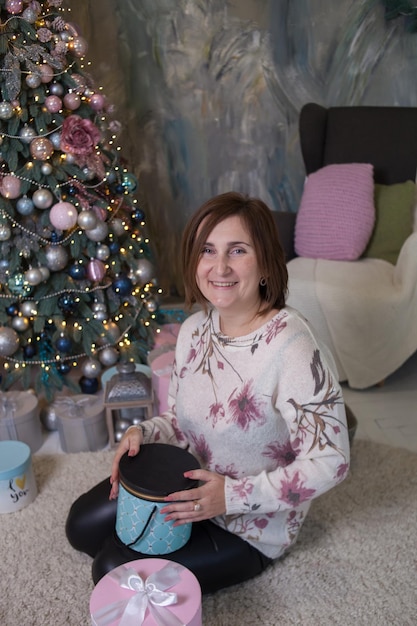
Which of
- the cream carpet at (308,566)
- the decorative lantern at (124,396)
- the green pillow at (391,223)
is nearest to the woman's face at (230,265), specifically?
the cream carpet at (308,566)

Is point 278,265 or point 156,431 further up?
point 278,265

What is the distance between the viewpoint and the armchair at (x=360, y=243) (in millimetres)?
2256

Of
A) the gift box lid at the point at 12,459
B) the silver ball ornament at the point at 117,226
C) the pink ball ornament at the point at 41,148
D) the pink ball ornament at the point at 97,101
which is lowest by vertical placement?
the gift box lid at the point at 12,459

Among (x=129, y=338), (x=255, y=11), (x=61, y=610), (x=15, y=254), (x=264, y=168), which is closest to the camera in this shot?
(x=61, y=610)

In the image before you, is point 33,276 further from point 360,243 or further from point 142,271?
point 360,243

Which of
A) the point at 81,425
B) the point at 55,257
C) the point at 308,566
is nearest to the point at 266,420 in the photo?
the point at 308,566

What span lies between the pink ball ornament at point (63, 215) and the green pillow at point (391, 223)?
4.26 ft

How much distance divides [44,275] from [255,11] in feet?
5.99

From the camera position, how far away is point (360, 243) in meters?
2.49

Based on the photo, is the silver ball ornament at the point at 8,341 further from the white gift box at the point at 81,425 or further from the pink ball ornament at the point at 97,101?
the pink ball ornament at the point at 97,101

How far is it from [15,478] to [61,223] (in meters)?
0.88

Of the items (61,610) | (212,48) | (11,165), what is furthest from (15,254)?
(212,48)

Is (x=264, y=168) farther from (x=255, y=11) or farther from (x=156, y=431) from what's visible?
(x=156, y=431)

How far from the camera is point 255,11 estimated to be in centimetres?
294
